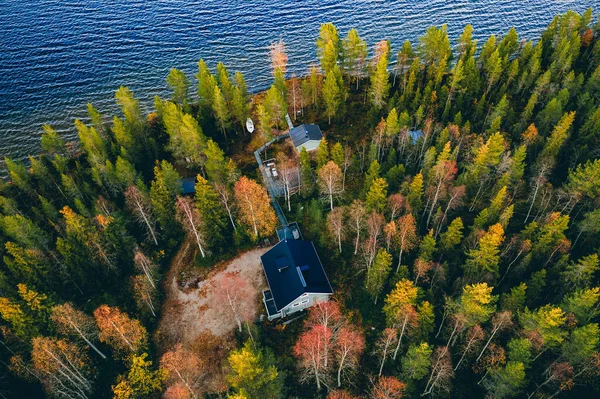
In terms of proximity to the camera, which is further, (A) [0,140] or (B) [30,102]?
(B) [30,102]

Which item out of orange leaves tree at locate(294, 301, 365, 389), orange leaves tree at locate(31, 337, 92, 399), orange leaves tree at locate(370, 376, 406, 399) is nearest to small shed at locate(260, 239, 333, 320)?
orange leaves tree at locate(294, 301, 365, 389)

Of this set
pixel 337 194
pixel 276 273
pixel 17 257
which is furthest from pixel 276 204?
pixel 17 257

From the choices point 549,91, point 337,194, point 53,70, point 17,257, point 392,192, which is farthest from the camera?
point 53,70

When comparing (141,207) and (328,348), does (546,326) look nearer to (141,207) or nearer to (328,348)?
(328,348)

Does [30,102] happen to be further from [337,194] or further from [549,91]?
[549,91]

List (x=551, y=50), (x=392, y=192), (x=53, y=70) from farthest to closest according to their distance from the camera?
(x=53, y=70) < (x=551, y=50) < (x=392, y=192)

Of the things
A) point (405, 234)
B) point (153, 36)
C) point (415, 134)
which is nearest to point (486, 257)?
point (405, 234)
